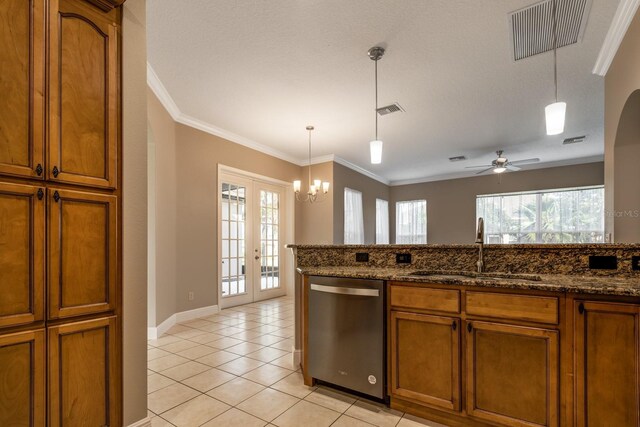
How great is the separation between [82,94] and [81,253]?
0.80 meters

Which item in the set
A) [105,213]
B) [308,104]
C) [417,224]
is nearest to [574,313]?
[105,213]

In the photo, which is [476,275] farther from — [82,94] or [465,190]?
[465,190]

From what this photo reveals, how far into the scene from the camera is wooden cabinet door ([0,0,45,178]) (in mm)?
1357

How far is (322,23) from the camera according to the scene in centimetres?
253

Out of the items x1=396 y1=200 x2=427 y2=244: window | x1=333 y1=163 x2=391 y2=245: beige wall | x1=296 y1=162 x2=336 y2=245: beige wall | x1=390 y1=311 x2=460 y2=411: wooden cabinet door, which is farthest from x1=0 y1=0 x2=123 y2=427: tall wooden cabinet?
x1=396 y1=200 x2=427 y2=244: window

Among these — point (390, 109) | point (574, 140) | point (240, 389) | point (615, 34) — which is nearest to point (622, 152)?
point (615, 34)

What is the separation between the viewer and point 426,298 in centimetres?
196

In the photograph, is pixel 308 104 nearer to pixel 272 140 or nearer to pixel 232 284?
pixel 272 140

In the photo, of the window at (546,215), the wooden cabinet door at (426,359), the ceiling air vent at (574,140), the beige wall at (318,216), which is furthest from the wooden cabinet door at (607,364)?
the window at (546,215)

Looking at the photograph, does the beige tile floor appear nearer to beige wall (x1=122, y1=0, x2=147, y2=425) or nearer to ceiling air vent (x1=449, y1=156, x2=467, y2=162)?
beige wall (x1=122, y1=0, x2=147, y2=425)

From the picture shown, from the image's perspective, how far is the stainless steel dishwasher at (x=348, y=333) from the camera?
6.90 ft

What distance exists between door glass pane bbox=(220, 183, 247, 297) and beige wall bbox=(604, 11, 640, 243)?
4793 mm

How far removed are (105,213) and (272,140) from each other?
403 cm

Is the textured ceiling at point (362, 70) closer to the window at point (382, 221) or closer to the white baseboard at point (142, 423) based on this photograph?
the white baseboard at point (142, 423)
